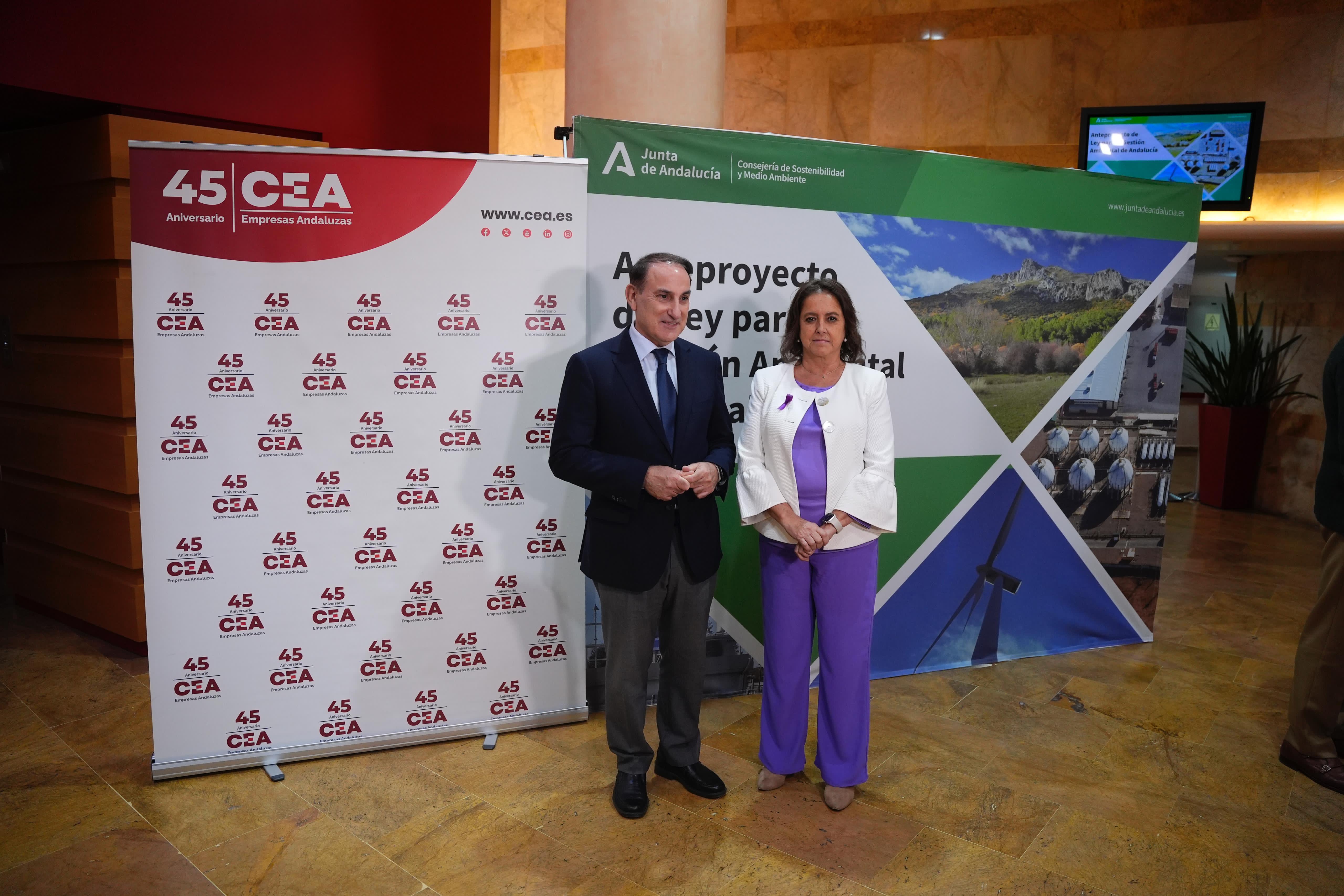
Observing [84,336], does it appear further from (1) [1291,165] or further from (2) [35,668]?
(1) [1291,165]

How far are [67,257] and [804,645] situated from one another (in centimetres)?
385

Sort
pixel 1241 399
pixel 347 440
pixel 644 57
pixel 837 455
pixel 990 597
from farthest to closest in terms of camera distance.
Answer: pixel 1241 399 → pixel 644 57 → pixel 990 597 → pixel 347 440 → pixel 837 455

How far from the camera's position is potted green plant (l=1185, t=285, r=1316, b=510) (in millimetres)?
7906

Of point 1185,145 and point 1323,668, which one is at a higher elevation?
point 1185,145

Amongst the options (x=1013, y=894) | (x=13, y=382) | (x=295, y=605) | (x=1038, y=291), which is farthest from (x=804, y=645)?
(x=13, y=382)

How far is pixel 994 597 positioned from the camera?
434cm

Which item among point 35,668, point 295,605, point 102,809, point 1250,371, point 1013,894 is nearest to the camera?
point 1013,894

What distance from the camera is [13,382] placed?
4.59 m

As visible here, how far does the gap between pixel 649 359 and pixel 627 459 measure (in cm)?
36

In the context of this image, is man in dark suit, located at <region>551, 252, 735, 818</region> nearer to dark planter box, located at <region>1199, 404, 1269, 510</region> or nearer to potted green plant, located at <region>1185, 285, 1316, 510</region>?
potted green plant, located at <region>1185, 285, 1316, 510</region>

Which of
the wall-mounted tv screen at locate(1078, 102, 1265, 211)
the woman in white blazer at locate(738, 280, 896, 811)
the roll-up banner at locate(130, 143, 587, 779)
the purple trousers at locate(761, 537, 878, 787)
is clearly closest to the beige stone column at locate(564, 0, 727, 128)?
the roll-up banner at locate(130, 143, 587, 779)

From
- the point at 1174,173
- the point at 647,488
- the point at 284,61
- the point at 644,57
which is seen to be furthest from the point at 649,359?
the point at 1174,173

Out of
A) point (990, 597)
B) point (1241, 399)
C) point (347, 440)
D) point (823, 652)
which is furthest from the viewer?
point (1241, 399)

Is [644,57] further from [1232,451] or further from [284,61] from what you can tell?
[1232,451]
